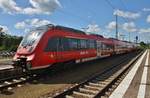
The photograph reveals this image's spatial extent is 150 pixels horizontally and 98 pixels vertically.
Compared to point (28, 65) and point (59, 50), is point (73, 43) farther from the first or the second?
point (28, 65)

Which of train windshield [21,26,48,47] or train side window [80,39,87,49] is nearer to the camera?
Result: train windshield [21,26,48,47]

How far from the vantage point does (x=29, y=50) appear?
14.1m

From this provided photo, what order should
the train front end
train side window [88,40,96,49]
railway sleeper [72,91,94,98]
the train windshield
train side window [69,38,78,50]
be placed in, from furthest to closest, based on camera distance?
A: train side window [88,40,96,49]
train side window [69,38,78,50]
the train windshield
the train front end
railway sleeper [72,91,94,98]

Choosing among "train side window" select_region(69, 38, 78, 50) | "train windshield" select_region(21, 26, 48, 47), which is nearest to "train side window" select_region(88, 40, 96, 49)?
"train side window" select_region(69, 38, 78, 50)

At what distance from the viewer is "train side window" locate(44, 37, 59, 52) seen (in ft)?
Result: 49.3

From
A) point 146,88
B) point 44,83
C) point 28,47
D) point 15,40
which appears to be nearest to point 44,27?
point 28,47

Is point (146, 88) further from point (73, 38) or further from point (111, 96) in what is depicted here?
point (73, 38)

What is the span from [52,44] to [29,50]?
5.95 feet

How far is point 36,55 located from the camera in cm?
1386

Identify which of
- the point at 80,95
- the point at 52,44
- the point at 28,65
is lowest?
the point at 80,95

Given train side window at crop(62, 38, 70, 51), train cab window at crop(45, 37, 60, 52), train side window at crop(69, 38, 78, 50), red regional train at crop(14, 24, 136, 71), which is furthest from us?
train side window at crop(69, 38, 78, 50)

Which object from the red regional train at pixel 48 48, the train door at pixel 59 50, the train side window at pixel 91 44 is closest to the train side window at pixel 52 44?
the red regional train at pixel 48 48

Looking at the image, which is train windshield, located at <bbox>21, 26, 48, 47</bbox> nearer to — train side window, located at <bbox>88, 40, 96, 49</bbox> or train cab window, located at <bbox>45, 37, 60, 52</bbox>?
train cab window, located at <bbox>45, 37, 60, 52</bbox>

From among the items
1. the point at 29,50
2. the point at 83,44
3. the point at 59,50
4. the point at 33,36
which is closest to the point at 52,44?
the point at 59,50
